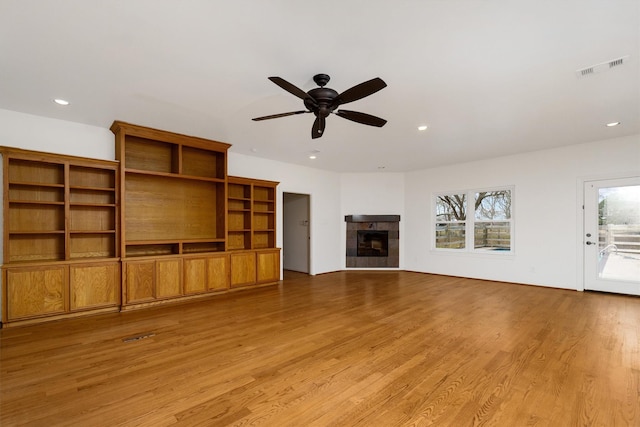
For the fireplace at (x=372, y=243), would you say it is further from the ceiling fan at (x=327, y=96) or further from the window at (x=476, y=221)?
the ceiling fan at (x=327, y=96)

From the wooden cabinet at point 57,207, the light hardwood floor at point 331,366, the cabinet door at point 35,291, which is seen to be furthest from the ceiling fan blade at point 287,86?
the cabinet door at point 35,291

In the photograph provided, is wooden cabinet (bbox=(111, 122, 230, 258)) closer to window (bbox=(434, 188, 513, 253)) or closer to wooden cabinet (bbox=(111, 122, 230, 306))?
wooden cabinet (bbox=(111, 122, 230, 306))

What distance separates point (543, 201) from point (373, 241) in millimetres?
3822

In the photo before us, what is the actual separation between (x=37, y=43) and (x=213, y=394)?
3.09 meters

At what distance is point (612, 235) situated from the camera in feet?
16.2

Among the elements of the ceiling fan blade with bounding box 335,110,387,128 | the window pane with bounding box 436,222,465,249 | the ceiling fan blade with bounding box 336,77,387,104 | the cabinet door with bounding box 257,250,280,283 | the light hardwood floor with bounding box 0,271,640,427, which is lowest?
the light hardwood floor with bounding box 0,271,640,427

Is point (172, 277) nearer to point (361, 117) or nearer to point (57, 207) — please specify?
point (57, 207)

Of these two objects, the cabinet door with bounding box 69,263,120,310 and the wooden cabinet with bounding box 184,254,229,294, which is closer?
the cabinet door with bounding box 69,263,120,310

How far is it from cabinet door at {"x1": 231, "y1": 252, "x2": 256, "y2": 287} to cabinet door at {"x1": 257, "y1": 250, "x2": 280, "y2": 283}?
5.4 inches

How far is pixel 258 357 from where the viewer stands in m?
2.66

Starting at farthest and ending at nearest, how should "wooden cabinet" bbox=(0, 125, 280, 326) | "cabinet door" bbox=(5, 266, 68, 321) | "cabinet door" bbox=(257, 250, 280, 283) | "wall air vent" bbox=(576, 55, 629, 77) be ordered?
"cabinet door" bbox=(257, 250, 280, 283)
"wooden cabinet" bbox=(0, 125, 280, 326)
"cabinet door" bbox=(5, 266, 68, 321)
"wall air vent" bbox=(576, 55, 629, 77)

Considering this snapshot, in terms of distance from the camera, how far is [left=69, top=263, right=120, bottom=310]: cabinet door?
12.4 ft

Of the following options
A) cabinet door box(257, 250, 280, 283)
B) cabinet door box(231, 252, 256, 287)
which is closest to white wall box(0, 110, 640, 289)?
cabinet door box(257, 250, 280, 283)

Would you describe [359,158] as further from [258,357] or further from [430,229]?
[258,357]
